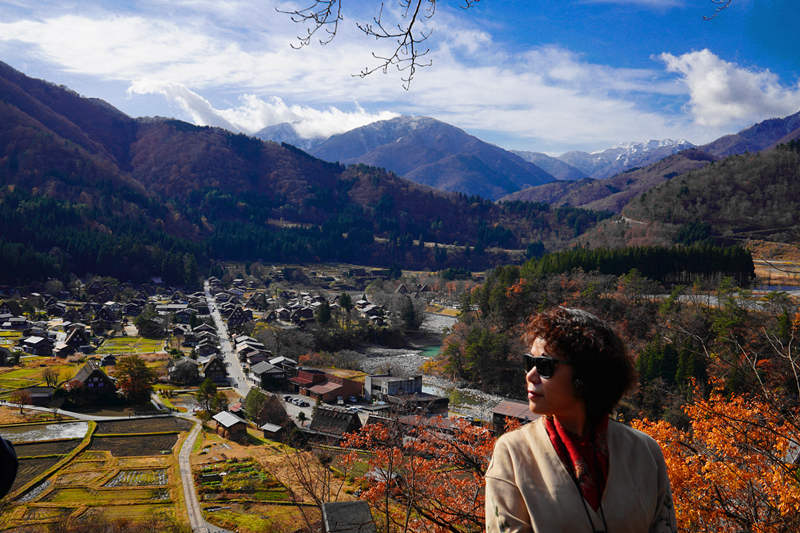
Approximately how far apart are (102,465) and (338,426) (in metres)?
8.38

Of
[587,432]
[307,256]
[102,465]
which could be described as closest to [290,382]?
[102,465]

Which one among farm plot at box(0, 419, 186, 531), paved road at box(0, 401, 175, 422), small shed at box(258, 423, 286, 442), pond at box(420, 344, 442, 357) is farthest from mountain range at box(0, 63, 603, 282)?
small shed at box(258, 423, 286, 442)

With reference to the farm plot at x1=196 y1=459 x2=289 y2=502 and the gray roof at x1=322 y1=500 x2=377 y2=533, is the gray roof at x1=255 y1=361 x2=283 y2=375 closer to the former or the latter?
the farm plot at x1=196 y1=459 x2=289 y2=502

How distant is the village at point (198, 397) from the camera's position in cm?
1495

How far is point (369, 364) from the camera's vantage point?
35781mm

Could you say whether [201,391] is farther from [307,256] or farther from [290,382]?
[307,256]

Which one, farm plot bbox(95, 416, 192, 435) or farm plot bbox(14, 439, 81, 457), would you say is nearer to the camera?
farm plot bbox(14, 439, 81, 457)

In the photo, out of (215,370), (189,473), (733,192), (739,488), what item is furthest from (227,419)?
(733,192)

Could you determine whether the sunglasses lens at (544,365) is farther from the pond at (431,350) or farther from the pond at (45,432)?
the pond at (431,350)

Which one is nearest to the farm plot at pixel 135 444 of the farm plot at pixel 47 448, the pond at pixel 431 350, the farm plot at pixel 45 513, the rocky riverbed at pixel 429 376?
the farm plot at pixel 47 448

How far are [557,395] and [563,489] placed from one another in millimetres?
304

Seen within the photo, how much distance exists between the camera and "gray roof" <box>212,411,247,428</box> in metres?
20.3

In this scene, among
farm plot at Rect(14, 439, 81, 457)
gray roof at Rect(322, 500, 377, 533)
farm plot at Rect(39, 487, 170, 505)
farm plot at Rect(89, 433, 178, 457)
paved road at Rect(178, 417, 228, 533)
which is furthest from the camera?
farm plot at Rect(89, 433, 178, 457)

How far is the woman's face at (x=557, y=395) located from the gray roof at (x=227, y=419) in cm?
2072
